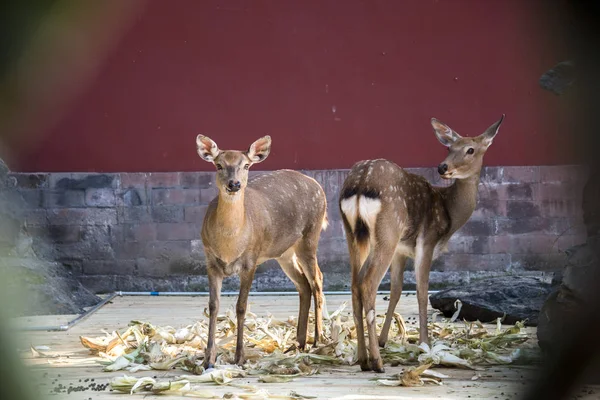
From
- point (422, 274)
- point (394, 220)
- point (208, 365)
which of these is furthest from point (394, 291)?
point (208, 365)

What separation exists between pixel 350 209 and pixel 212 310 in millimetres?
1038

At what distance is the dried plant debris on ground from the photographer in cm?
500

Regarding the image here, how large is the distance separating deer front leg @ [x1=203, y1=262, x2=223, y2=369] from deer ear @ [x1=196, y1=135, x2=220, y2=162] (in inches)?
27.8

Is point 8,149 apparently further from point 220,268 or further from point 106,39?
point 220,268

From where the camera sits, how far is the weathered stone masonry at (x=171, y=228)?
9.78 m

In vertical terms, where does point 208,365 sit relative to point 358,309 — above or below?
below

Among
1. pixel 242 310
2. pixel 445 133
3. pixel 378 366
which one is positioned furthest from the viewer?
pixel 445 133

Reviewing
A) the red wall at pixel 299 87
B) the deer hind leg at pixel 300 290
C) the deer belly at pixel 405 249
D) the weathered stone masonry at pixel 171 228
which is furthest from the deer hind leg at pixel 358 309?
the red wall at pixel 299 87

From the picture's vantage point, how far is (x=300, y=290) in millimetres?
6379

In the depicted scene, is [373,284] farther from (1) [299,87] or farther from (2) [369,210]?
(1) [299,87]

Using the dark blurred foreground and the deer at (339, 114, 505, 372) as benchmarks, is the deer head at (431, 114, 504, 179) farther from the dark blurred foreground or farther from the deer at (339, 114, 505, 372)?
the dark blurred foreground

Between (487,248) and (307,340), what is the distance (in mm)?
4005

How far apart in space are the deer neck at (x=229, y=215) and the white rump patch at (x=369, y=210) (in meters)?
0.74

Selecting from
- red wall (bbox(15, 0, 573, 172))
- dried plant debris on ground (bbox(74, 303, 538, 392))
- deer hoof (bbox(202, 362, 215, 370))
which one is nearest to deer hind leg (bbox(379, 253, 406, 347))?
dried plant debris on ground (bbox(74, 303, 538, 392))
